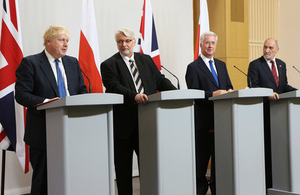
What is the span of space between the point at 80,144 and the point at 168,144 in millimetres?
700

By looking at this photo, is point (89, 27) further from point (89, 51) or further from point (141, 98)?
point (141, 98)

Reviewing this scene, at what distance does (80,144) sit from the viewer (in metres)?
2.28

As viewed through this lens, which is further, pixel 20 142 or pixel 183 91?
pixel 20 142

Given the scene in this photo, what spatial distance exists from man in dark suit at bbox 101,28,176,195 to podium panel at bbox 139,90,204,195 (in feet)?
1.28

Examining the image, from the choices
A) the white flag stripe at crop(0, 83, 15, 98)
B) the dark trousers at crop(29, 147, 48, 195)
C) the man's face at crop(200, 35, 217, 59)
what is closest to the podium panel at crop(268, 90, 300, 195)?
the man's face at crop(200, 35, 217, 59)

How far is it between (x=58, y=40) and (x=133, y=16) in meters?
2.57

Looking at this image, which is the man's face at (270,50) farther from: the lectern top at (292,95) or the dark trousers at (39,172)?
the dark trousers at (39,172)

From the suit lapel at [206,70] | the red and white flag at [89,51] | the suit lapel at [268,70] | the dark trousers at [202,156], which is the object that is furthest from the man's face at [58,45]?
the suit lapel at [268,70]

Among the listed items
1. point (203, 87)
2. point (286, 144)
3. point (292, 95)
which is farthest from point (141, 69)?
point (286, 144)

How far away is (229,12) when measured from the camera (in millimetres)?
6047

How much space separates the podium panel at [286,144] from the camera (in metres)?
3.47

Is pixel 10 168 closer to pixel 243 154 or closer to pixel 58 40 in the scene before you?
pixel 58 40

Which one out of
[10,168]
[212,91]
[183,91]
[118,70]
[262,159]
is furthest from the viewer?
[10,168]

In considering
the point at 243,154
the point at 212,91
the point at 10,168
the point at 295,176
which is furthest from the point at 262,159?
the point at 10,168
